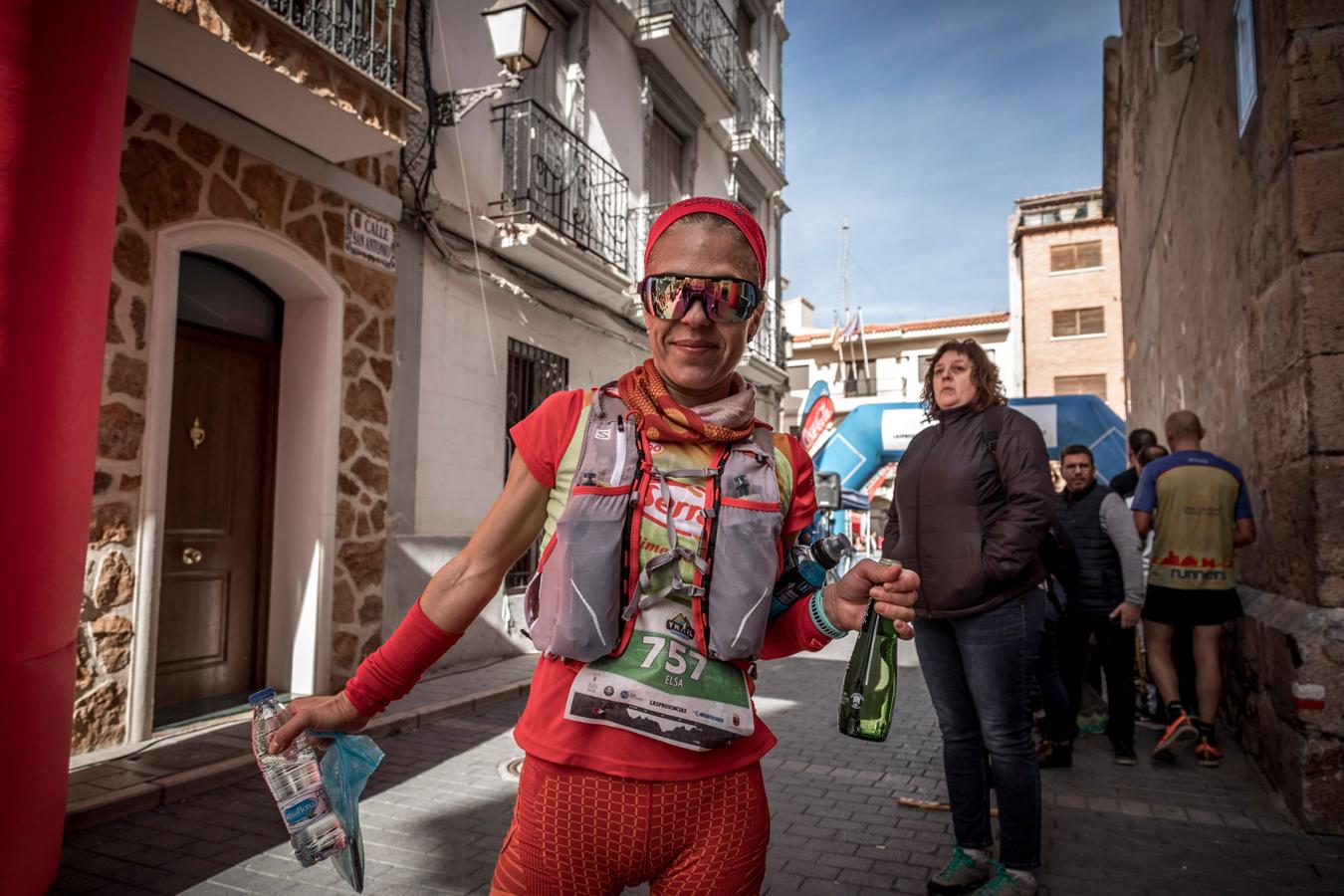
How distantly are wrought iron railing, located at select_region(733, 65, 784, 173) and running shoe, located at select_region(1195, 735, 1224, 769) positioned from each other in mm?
13557

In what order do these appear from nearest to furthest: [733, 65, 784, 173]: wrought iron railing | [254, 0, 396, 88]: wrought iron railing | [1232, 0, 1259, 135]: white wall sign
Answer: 1. [1232, 0, 1259, 135]: white wall sign
2. [254, 0, 396, 88]: wrought iron railing
3. [733, 65, 784, 173]: wrought iron railing

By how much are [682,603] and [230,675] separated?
21.7 ft

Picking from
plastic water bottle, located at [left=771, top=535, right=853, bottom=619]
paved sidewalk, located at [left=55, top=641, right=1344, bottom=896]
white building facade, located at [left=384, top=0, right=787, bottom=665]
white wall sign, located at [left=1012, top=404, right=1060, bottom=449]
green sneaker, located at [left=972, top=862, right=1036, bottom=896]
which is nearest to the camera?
plastic water bottle, located at [left=771, top=535, right=853, bottom=619]

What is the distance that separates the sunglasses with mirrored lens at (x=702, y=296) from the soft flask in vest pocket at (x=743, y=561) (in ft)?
0.92

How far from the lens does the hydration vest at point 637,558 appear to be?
1.52m

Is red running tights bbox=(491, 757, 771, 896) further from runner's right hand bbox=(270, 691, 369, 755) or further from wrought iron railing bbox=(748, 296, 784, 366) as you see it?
wrought iron railing bbox=(748, 296, 784, 366)

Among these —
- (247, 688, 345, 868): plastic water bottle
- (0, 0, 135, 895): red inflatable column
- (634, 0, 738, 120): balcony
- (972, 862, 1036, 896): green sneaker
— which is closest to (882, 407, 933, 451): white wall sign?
(634, 0, 738, 120): balcony

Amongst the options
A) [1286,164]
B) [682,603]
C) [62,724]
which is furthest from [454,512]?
[682,603]

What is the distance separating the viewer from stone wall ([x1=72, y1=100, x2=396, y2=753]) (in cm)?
552

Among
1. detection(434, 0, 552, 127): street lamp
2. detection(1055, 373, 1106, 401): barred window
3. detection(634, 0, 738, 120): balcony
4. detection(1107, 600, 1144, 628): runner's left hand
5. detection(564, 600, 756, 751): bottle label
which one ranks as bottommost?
detection(1107, 600, 1144, 628): runner's left hand

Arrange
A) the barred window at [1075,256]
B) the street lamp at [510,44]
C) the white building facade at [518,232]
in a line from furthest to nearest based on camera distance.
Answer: the barred window at [1075,256] < the white building facade at [518,232] < the street lamp at [510,44]

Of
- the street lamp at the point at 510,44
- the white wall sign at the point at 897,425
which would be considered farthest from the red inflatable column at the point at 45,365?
the white wall sign at the point at 897,425

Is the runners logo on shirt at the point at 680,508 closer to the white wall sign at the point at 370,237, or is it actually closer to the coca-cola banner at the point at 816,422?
the white wall sign at the point at 370,237

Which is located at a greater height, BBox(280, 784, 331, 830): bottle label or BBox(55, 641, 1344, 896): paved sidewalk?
BBox(280, 784, 331, 830): bottle label
